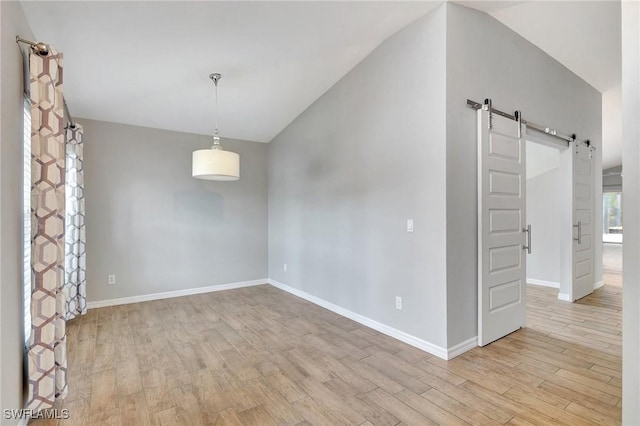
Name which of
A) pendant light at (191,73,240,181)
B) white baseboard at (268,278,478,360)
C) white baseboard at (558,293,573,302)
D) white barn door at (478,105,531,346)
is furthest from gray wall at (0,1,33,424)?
white baseboard at (558,293,573,302)

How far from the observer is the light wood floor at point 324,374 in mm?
1946

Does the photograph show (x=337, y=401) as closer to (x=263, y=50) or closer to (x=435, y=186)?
(x=435, y=186)

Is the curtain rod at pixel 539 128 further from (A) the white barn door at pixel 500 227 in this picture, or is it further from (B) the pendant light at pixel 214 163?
(B) the pendant light at pixel 214 163

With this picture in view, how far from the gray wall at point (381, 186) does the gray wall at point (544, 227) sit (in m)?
3.46

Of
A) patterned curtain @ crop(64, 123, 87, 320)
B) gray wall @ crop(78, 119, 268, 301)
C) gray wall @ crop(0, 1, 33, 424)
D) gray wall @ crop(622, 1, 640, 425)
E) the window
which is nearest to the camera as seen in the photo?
gray wall @ crop(622, 1, 640, 425)

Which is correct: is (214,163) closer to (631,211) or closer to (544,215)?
(631,211)

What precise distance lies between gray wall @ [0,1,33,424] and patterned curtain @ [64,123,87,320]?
77.5 inches

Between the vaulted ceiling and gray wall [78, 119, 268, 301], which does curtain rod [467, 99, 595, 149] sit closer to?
the vaulted ceiling

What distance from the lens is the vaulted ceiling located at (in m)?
2.41

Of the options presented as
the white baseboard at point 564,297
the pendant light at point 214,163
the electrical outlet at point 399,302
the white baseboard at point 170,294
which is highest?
the pendant light at point 214,163

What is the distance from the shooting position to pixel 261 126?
16.2 ft

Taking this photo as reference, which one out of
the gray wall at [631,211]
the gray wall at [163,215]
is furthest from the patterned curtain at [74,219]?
the gray wall at [631,211]

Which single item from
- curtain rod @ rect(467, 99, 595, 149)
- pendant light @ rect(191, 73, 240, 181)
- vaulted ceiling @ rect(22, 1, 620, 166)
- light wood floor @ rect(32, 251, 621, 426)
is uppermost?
vaulted ceiling @ rect(22, 1, 620, 166)

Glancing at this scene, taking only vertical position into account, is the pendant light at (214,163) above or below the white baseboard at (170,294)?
above
